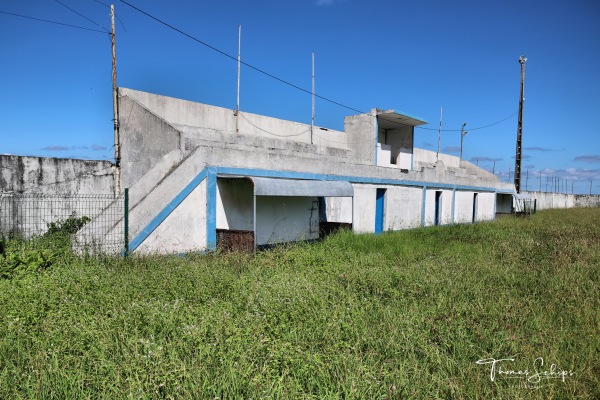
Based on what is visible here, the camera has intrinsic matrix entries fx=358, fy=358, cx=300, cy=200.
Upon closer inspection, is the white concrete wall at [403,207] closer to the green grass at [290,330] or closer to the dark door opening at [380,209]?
the dark door opening at [380,209]

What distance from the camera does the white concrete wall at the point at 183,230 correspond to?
8008mm

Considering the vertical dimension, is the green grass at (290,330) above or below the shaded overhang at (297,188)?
below

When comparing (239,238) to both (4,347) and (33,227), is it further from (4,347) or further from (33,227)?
(33,227)

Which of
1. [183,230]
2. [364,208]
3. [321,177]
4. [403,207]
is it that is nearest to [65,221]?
[183,230]

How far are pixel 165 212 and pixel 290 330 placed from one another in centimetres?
508

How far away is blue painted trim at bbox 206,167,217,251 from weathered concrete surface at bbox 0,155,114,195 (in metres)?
4.91

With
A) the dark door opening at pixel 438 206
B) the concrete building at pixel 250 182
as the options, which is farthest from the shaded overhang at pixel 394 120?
the dark door opening at pixel 438 206

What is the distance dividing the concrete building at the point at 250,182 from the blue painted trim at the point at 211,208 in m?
0.02

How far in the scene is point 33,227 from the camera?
9562mm

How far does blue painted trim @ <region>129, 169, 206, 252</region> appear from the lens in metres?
7.80

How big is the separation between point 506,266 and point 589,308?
2447 millimetres

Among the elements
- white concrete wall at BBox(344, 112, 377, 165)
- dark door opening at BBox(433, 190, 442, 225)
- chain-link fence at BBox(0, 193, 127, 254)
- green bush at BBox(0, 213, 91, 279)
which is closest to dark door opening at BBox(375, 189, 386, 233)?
white concrete wall at BBox(344, 112, 377, 165)
